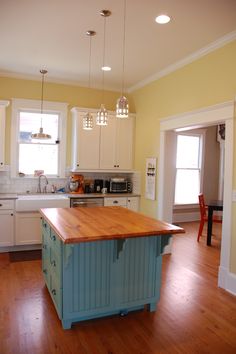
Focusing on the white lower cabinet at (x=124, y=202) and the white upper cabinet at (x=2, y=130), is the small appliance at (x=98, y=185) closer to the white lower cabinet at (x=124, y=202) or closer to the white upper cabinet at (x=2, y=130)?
the white lower cabinet at (x=124, y=202)

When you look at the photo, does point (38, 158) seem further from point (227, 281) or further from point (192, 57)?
point (227, 281)

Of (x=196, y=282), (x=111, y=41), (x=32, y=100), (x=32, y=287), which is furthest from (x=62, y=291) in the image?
(x=32, y=100)

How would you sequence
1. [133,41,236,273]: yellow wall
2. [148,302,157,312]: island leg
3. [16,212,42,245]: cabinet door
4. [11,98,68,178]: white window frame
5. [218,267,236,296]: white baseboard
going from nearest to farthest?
[148,302,157,312]: island leg < [218,267,236,296]: white baseboard < [133,41,236,273]: yellow wall < [16,212,42,245]: cabinet door < [11,98,68,178]: white window frame

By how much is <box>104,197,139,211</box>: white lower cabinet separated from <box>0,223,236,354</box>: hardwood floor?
5.87 feet

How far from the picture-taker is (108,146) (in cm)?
551

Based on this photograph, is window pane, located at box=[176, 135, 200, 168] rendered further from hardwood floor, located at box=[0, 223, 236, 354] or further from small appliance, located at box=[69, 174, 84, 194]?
hardwood floor, located at box=[0, 223, 236, 354]

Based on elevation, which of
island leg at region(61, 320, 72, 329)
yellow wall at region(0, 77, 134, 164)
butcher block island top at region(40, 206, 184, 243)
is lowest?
island leg at region(61, 320, 72, 329)

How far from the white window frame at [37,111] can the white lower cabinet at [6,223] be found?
28.7 inches

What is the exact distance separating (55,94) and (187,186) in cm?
404

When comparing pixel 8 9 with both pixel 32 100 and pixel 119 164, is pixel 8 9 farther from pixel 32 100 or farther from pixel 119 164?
pixel 119 164

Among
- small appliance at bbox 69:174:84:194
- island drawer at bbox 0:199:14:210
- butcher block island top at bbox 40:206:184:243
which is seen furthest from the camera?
small appliance at bbox 69:174:84:194

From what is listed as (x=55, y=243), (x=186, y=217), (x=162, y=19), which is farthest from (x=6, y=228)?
(x=186, y=217)

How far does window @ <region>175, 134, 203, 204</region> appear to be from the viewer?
748 cm

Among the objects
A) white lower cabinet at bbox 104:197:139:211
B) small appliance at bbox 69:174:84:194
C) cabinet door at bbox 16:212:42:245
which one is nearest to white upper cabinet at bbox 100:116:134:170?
small appliance at bbox 69:174:84:194
